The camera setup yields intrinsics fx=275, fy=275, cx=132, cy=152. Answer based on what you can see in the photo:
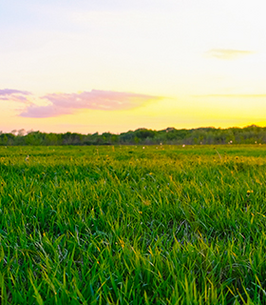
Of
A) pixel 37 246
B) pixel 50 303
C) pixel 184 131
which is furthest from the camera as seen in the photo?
pixel 184 131

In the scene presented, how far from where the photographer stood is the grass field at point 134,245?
1.52 meters

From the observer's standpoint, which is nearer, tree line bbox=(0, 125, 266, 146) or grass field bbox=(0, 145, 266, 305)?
grass field bbox=(0, 145, 266, 305)

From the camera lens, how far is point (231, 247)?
1.91 meters

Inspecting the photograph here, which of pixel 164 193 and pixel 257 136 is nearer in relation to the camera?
pixel 164 193

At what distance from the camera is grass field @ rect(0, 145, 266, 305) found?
1521 millimetres

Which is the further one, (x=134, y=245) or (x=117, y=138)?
(x=117, y=138)

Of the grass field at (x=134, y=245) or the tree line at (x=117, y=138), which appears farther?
the tree line at (x=117, y=138)

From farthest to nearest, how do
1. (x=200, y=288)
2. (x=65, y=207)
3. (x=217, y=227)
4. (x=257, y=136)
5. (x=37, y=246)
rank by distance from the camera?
(x=257, y=136) → (x=65, y=207) → (x=217, y=227) → (x=37, y=246) → (x=200, y=288)

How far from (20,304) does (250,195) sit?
2820 millimetres

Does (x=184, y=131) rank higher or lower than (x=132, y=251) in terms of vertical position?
higher

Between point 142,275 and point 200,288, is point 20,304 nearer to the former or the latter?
point 142,275

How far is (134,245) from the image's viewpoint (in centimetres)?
196

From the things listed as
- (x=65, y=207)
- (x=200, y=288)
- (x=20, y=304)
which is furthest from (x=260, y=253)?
(x=65, y=207)

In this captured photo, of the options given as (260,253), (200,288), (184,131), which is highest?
(184,131)
